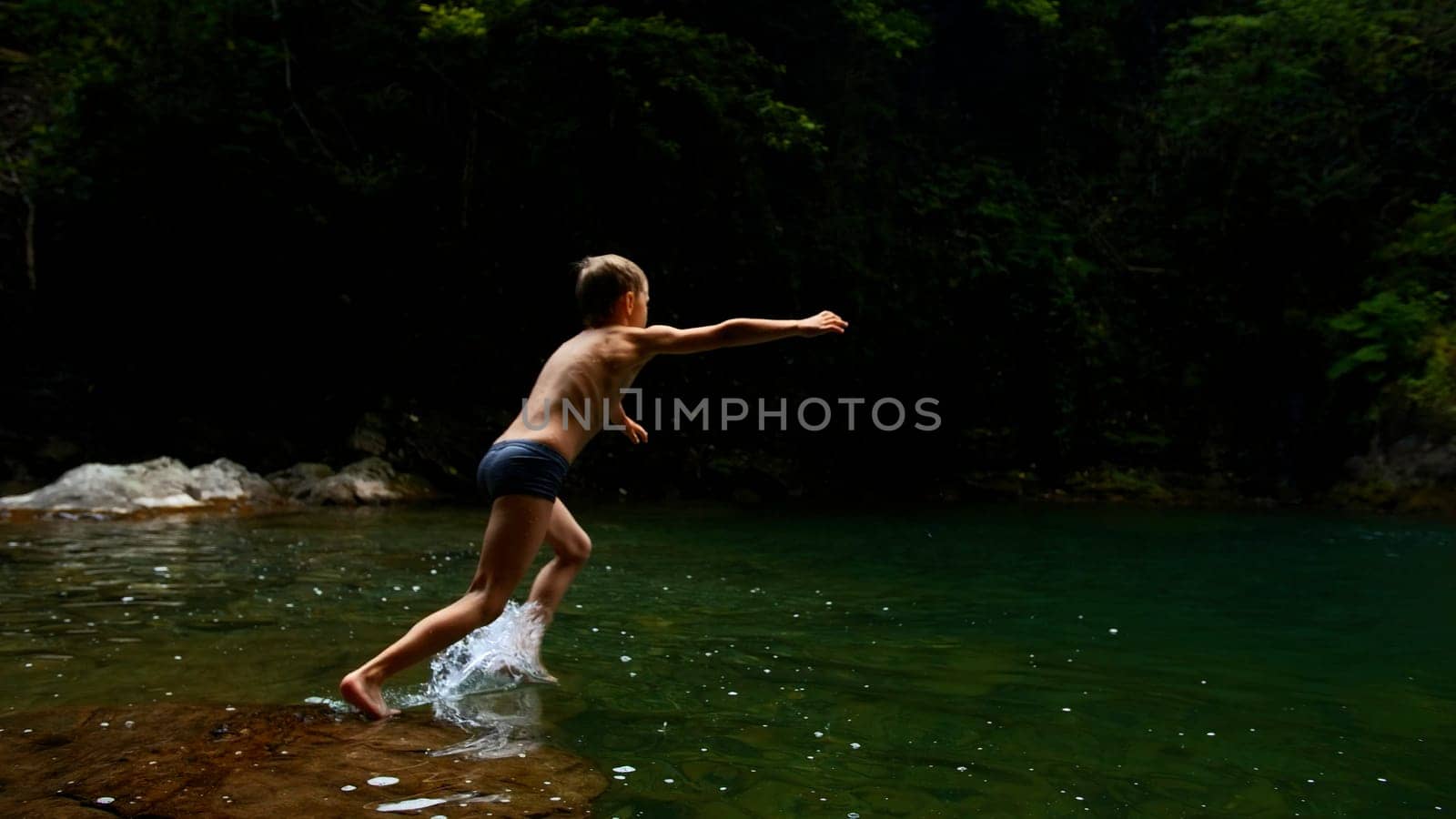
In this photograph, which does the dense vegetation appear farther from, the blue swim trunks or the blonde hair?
the blue swim trunks

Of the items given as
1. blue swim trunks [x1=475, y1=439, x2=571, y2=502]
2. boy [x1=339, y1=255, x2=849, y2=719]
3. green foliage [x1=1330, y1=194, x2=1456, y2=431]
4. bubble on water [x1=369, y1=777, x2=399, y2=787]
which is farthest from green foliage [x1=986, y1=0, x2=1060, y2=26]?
bubble on water [x1=369, y1=777, x2=399, y2=787]

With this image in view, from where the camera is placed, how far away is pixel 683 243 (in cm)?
1695

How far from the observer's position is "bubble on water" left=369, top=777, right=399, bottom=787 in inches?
122

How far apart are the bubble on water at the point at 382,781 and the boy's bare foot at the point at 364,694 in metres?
0.73

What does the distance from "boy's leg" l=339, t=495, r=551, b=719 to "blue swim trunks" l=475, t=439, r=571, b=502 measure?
3cm

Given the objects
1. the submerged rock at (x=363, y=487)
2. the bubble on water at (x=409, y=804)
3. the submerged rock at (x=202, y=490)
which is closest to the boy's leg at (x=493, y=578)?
the bubble on water at (x=409, y=804)

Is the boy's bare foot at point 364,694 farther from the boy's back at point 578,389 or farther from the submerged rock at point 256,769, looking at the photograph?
the boy's back at point 578,389

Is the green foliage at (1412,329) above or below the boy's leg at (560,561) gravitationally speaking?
above

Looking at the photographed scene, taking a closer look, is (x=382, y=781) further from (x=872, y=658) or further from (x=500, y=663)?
(x=872, y=658)

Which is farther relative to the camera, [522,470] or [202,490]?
[202,490]

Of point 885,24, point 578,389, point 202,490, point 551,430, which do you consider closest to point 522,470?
point 551,430

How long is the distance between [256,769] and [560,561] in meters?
1.74

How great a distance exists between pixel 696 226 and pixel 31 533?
1015 centimetres

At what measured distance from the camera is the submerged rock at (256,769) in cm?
291
